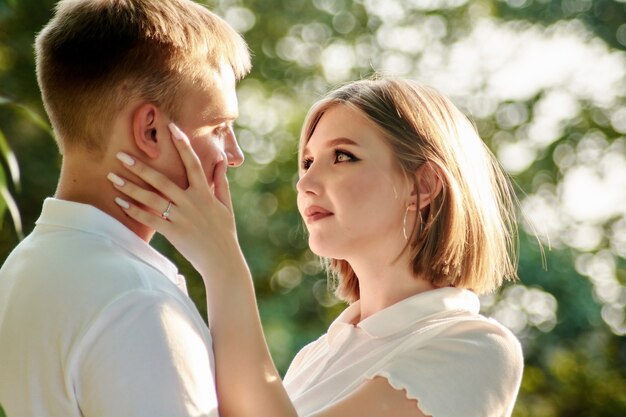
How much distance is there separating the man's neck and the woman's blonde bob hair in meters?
0.81

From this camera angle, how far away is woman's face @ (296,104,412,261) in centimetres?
219

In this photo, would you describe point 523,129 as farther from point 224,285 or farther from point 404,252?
point 224,285

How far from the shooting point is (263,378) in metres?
1.83

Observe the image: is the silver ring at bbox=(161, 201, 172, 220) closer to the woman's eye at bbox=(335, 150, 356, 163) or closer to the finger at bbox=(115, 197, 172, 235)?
the finger at bbox=(115, 197, 172, 235)

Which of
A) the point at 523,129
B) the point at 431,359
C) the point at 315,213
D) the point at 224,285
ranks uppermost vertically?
the point at 224,285

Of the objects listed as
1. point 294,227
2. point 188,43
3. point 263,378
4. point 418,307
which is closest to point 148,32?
point 188,43

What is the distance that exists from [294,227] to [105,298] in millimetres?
5319

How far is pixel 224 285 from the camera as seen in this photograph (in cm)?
179

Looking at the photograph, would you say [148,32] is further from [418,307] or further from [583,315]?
[583,315]

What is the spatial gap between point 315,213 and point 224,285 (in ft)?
1.72

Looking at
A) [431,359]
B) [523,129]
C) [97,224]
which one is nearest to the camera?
[97,224]

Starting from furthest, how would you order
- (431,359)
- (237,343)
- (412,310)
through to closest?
(412,310) → (431,359) → (237,343)

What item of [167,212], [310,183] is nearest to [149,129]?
[167,212]

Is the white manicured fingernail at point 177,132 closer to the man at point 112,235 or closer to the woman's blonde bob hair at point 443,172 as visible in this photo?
the man at point 112,235
